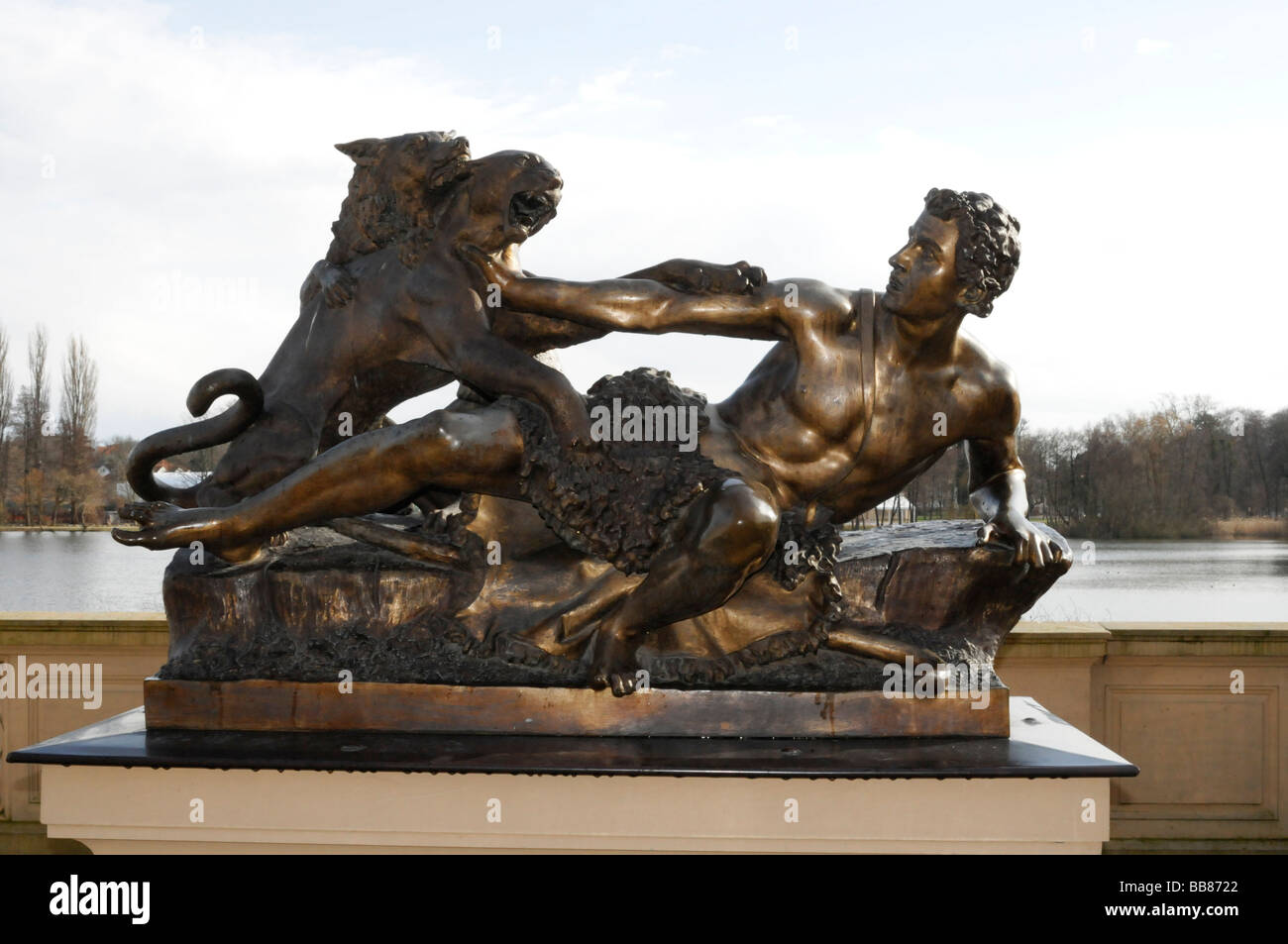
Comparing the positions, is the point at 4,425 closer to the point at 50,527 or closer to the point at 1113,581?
the point at 50,527

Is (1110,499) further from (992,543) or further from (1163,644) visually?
(992,543)

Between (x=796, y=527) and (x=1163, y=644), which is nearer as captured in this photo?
(x=796, y=527)

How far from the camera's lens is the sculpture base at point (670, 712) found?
402 cm

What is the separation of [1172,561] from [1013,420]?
358 cm

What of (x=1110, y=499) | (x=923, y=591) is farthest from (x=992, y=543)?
(x=1110, y=499)

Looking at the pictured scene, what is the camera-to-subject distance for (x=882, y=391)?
164 inches

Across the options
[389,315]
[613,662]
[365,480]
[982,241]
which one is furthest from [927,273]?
[365,480]

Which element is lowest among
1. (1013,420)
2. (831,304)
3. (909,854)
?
(909,854)

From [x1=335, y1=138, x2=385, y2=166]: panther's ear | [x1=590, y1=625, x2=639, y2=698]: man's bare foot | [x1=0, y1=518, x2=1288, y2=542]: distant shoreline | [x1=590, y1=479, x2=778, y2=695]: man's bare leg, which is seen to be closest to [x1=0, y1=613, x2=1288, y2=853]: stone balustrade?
[x1=0, y1=518, x2=1288, y2=542]: distant shoreline

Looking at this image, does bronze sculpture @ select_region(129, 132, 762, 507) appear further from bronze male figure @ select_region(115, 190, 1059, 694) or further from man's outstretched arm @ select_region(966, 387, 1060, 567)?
man's outstretched arm @ select_region(966, 387, 1060, 567)

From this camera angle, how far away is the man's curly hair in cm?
402

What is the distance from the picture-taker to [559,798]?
3.83 m

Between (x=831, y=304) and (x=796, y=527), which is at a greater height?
(x=831, y=304)

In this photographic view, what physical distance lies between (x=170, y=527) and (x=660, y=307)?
1793 millimetres
